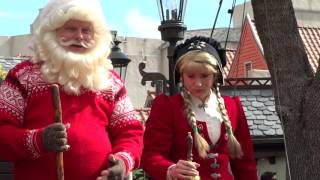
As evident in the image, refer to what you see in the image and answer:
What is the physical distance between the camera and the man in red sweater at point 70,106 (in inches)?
124

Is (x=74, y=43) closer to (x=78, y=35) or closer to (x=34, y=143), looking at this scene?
(x=78, y=35)

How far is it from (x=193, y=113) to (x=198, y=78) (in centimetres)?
20

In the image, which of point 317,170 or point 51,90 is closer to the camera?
point 51,90

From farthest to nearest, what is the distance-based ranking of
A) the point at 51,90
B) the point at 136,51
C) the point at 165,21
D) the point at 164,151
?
the point at 136,51 → the point at 165,21 → the point at 164,151 → the point at 51,90

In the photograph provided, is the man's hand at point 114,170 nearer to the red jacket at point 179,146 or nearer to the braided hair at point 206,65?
the red jacket at point 179,146

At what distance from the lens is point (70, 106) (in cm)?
326

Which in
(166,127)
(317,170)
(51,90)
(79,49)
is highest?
(79,49)

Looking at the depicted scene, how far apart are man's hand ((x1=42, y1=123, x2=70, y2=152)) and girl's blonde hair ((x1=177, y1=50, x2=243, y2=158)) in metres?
0.81

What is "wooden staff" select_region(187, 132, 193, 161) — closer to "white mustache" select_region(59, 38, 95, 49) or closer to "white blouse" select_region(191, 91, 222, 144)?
"white blouse" select_region(191, 91, 222, 144)

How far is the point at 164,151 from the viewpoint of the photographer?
3566mm

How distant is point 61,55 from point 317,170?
6.23ft

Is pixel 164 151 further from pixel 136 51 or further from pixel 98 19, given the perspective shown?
pixel 136 51

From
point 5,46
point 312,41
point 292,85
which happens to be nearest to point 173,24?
point 292,85

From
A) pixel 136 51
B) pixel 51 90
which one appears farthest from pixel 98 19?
pixel 136 51
